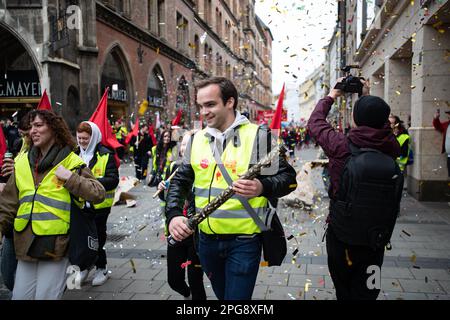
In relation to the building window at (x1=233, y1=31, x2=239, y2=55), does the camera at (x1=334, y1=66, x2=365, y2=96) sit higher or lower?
lower

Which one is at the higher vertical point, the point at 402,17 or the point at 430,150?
the point at 402,17

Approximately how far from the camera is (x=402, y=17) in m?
11.0

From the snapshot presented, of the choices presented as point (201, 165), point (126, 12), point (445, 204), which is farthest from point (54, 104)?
point (201, 165)

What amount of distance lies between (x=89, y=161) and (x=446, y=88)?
7.67 meters

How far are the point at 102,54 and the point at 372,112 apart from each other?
17834 mm

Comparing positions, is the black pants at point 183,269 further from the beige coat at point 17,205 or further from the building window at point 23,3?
the building window at point 23,3

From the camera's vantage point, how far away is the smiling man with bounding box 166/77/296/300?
2.65 metres

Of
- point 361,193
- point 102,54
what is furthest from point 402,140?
point 102,54

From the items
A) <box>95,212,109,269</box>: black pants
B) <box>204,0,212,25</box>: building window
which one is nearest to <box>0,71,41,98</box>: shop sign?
<box>95,212,109,269</box>: black pants

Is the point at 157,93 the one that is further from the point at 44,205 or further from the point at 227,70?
the point at 44,205

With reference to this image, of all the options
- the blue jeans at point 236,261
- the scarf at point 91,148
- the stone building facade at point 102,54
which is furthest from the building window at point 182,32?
the blue jeans at point 236,261

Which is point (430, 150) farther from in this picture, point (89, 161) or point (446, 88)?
point (89, 161)

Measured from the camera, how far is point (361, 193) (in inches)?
110

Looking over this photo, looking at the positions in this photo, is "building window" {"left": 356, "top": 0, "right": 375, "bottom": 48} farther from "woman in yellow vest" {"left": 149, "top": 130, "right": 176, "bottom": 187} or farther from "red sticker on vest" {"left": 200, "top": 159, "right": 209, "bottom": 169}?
"red sticker on vest" {"left": 200, "top": 159, "right": 209, "bottom": 169}
